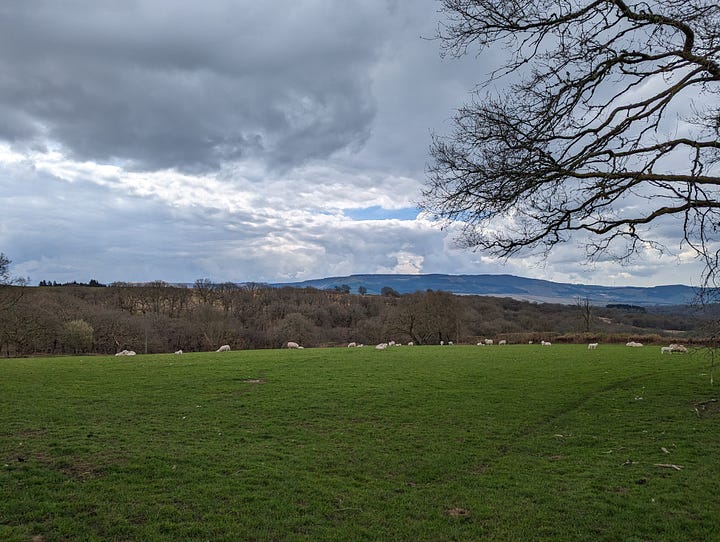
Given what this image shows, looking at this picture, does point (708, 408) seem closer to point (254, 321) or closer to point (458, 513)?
point (458, 513)

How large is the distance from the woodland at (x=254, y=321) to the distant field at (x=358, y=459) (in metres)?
22.5

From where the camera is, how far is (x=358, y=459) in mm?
10938

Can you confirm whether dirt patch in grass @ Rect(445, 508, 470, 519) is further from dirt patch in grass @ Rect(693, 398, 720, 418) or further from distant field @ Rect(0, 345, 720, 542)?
dirt patch in grass @ Rect(693, 398, 720, 418)

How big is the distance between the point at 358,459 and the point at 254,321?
99767 mm

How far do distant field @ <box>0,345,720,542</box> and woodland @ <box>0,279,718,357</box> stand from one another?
22.5 metres

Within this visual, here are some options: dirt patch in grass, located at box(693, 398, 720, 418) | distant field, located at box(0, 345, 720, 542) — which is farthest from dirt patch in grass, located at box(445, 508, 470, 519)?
dirt patch in grass, located at box(693, 398, 720, 418)

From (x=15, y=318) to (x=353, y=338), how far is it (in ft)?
178

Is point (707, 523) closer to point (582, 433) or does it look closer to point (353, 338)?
point (582, 433)

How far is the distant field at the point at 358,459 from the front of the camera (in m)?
7.36

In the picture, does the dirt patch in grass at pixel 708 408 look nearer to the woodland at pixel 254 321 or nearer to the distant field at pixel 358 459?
the distant field at pixel 358 459

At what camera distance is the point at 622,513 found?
787cm

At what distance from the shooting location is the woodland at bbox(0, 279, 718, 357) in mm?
60688

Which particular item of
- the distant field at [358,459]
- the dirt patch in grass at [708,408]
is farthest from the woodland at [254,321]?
the distant field at [358,459]

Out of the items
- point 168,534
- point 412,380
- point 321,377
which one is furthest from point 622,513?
point 321,377
